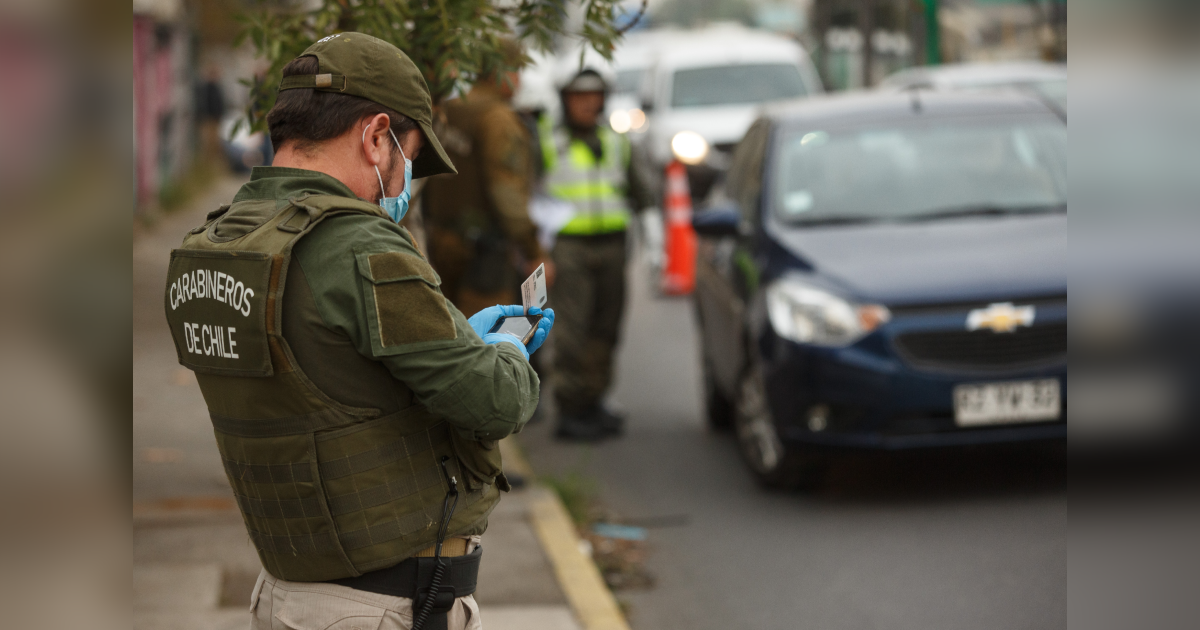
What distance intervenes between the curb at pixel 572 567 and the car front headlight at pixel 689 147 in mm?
9796

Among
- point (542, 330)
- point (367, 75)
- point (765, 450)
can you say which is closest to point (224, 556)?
point (765, 450)

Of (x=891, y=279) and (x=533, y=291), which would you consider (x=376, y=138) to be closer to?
(x=533, y=291)

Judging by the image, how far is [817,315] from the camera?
5941 mm

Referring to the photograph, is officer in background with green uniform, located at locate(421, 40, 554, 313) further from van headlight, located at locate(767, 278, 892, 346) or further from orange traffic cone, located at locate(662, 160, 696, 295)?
orange traffic cone, located at locate(662, 160, 696, 295)

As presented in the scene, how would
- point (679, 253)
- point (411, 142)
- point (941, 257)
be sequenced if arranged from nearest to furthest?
point (411, 142), point (941, 257), point (679, 253)

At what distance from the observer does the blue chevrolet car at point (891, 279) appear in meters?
5.71

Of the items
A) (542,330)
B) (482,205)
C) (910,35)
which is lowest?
(910,35)

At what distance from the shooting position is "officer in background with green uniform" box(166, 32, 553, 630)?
7.48 feet

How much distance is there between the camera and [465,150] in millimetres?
6785

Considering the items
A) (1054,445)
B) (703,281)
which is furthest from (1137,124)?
(703,281)

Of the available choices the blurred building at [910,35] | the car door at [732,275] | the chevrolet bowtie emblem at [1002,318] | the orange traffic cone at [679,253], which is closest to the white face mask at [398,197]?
the chevrolet bowtie emblem at [1002,318]

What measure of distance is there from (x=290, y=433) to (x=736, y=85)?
15.3 metres

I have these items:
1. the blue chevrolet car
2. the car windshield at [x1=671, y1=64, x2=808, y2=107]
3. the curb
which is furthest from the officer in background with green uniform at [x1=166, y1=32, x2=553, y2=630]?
the car windshield at [x1=671, y1=64, x2=808, y2=107]

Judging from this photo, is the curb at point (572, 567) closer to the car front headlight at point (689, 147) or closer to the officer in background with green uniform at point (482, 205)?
the officer in background with green uniform at point (482, 205)
